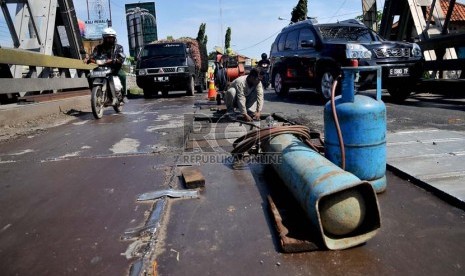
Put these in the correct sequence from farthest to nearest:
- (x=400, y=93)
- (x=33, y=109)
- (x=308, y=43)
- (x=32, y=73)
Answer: (x=400, y=93)
(x=32, y=73)
(x=308, y=43)
(x=33, y=109)

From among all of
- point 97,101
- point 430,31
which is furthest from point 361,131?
point 430,31


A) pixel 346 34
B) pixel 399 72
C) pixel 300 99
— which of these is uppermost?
pixel 346 34

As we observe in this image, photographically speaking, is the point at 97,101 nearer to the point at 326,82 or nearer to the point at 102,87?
the point at 102,87

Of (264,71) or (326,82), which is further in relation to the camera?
(326,82)

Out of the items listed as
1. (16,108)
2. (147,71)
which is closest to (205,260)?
(16,108)

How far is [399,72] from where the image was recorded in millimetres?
7551

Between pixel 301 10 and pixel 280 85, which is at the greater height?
pixel 301 10

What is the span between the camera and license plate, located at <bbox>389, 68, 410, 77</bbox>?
7.48m

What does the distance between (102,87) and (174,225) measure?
20.1ft

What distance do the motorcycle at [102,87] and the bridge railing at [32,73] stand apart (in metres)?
1.42

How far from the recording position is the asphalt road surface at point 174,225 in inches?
75.7

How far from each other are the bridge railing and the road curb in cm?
38

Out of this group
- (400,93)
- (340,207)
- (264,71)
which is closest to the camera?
(340,207)

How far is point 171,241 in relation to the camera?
86.0 inches
